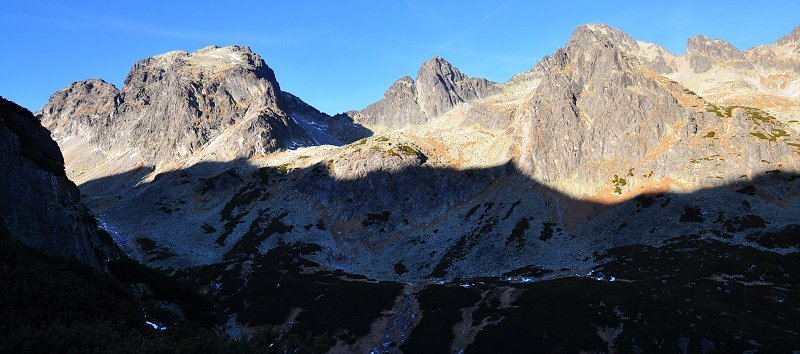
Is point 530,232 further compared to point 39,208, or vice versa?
point 530,232

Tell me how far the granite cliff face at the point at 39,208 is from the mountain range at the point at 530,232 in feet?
1.56

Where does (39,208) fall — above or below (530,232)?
above

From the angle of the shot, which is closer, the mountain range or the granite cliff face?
the granite cliff face

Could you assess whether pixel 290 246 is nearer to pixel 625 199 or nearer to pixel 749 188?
pixel 625 199

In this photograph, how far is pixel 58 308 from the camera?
2575 centimetres

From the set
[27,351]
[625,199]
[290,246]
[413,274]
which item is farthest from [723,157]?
[27,351]

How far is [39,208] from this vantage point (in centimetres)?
4944

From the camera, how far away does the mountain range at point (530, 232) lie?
68750 millimetres

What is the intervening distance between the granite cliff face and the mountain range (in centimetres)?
48

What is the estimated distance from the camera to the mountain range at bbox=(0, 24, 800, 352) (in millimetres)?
68750

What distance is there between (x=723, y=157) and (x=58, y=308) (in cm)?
15553

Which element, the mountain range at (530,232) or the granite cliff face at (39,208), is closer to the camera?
the granite cliff face at (39,208)

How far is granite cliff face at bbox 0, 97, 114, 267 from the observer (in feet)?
150

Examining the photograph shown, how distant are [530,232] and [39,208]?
11188cm
